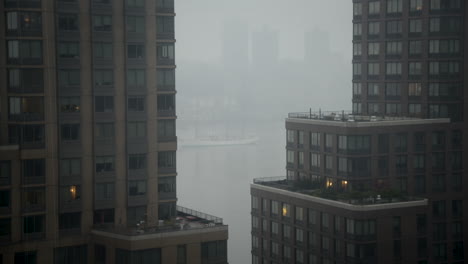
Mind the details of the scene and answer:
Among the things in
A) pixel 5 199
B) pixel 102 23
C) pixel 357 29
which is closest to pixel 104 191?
pixel 5 199

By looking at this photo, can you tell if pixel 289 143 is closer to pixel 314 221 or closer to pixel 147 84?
pixel 314 221

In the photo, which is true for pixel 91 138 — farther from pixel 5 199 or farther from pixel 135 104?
pixel 5 199

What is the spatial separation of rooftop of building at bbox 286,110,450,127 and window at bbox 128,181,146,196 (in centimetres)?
2728

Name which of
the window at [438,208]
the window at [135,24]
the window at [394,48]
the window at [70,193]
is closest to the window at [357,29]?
the window at [394,48]

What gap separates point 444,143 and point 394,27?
42.9 feet

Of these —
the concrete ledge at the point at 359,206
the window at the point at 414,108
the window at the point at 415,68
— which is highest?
the window at the point at 415,68

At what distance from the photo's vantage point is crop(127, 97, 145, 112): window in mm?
65550

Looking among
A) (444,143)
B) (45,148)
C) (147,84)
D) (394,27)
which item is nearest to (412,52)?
(394,27)

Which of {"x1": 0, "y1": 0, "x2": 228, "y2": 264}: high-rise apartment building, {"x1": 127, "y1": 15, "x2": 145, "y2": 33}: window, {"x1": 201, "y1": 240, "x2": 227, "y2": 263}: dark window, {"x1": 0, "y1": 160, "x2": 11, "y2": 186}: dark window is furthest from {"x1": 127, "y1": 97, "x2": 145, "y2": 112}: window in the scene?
{"x1": 201, "y1": 240, "x2": 227, "y2": 263}: dark window

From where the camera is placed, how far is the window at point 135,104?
6555 cm

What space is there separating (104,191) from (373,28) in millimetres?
44096

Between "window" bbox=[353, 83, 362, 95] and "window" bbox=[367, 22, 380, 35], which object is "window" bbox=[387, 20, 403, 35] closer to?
"window" bbox=[367, 22, 380, 35]

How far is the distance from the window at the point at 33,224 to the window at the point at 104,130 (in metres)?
6.49

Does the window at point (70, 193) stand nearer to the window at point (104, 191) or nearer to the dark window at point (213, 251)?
the window at point (104, 191)
